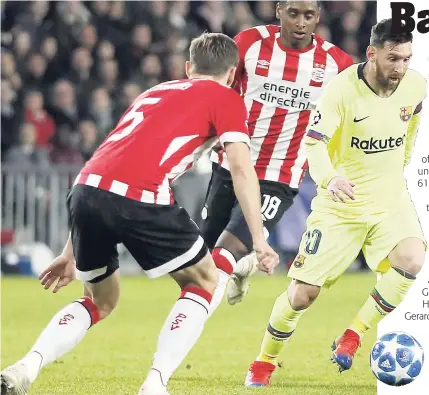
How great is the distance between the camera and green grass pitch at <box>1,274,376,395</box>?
6.58 meters

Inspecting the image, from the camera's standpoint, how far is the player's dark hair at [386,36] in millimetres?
6430

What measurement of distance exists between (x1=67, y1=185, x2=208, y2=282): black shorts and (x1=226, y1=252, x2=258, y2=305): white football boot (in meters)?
1.98

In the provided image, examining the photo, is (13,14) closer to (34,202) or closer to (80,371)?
(34,202)

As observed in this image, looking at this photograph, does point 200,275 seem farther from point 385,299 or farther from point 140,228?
point 385,299

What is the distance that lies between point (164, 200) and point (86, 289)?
0.79m

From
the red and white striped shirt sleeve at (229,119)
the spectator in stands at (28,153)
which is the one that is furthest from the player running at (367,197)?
the spectator in stands at (28,153)

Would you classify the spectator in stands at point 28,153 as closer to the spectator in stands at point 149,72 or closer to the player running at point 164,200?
the spectator in stands at point 149,72

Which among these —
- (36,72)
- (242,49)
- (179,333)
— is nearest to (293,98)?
(242,49)

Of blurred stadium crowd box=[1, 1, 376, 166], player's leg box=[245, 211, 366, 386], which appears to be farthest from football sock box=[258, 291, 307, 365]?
blurred stadium crowd box=[1, 1, 376, 166]

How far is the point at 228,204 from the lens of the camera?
7723 mm

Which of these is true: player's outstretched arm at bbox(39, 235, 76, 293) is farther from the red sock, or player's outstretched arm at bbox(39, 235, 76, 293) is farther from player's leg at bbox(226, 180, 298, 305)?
player's leg at bbox(226, 180, 298, 305)

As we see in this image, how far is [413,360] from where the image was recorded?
20.3 ft

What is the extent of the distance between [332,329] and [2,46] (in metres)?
7.70

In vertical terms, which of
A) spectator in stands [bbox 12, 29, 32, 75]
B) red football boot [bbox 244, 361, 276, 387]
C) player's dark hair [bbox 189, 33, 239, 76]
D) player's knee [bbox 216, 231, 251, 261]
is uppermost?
player's dark hair [bbox 189, 33, 239, 76]
